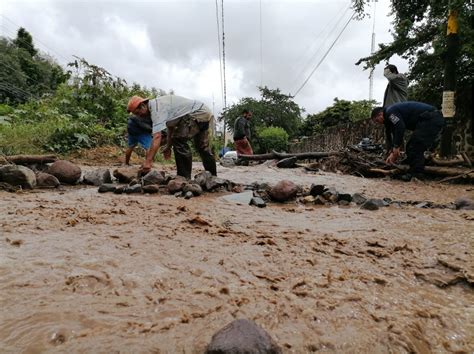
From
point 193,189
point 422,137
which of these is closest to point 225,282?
point 193,189

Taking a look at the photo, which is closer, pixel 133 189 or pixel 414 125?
pixel 133 189

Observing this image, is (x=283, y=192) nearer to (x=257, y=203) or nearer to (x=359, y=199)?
(x=257, y=203)

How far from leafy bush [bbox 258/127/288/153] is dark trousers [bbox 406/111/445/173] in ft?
74.2

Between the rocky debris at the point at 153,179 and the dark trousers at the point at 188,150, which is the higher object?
the dark trousers at the point at 188,150

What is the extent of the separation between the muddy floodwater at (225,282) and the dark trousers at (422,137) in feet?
10.2

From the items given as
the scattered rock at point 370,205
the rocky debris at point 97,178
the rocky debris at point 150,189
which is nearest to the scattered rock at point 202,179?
the rocky debris at point 150,189

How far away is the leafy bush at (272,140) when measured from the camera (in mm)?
28719

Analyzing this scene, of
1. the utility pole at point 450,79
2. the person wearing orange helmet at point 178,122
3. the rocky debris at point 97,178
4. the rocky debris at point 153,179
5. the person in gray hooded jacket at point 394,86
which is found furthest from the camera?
the person in gray hooded jacket at point 394,86

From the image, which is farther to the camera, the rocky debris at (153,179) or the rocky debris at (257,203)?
the rocky debris at (153,179)

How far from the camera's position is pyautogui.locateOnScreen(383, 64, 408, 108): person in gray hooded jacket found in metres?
6.38

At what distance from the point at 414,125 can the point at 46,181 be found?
5.39 meters

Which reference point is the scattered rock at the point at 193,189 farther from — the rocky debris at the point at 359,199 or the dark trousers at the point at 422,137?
the dark trousers at the point at 422,137

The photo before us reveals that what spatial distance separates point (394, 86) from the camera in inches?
258

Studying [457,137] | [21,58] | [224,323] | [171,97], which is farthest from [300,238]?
[21,58]
